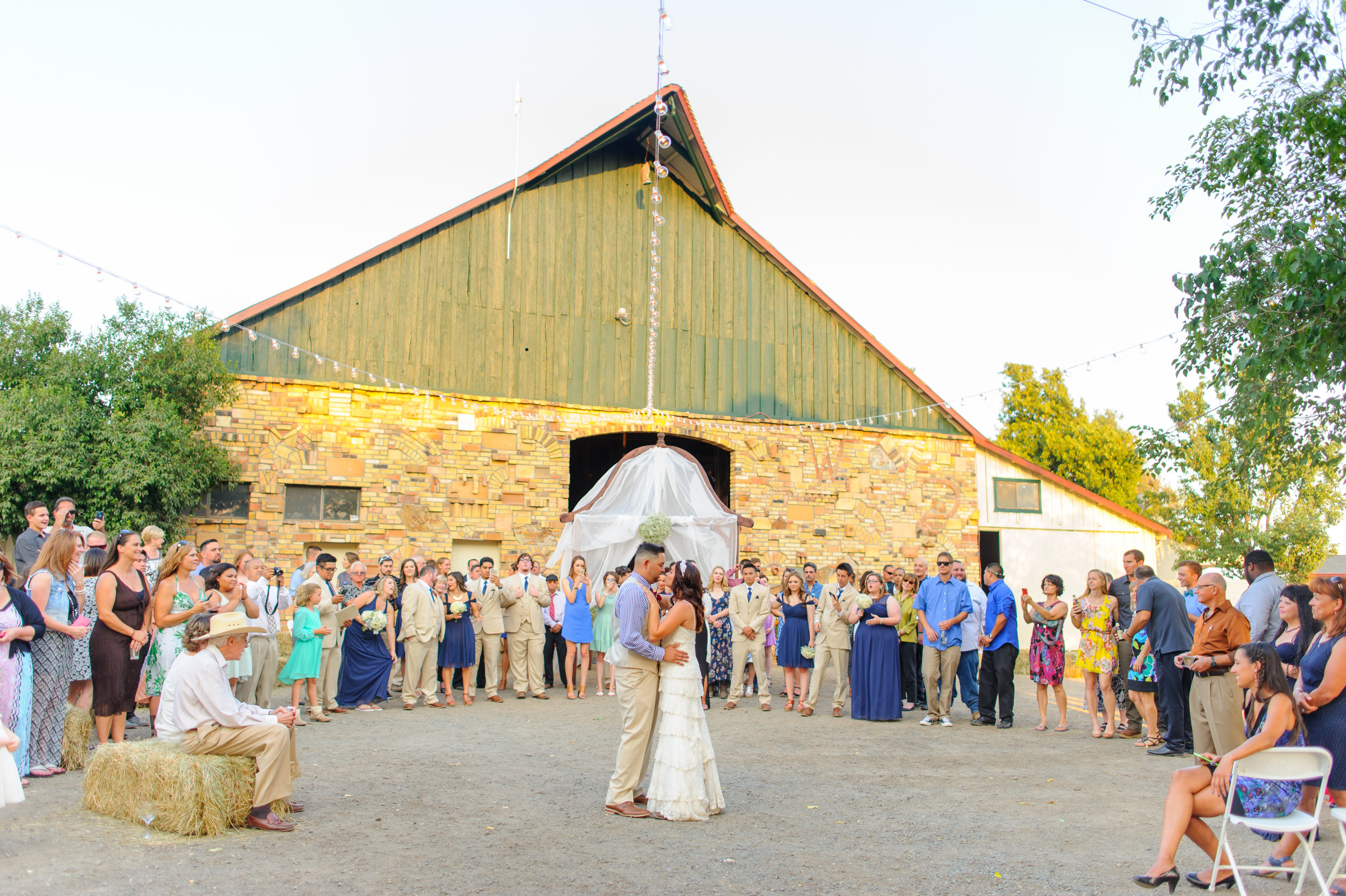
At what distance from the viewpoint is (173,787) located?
5.44m

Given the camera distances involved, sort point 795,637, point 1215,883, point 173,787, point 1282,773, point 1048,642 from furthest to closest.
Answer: point 795,637, point 1048,642, point 173,787, point 1215,883, point 1282,773

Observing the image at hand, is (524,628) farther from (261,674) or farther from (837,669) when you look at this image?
(837,669)

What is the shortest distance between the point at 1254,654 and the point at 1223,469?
21.1ft

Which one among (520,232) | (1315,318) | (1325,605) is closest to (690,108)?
(520,232)

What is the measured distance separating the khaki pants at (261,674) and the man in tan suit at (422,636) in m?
2.03

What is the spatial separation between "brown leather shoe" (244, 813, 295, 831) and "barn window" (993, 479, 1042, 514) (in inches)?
674

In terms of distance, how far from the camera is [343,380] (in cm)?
1560

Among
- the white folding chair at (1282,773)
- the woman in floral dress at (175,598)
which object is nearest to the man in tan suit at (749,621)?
the woman in floral dress at (175,598)

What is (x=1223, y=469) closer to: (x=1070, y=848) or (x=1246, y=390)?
(x=1246, y=390)

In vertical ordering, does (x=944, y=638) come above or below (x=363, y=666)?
above

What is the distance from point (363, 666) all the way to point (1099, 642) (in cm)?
810

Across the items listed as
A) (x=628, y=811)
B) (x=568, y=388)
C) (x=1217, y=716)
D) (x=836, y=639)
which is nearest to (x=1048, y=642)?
(x=836, y=639)

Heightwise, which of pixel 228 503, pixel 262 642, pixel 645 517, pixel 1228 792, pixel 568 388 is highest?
pixel 568 388

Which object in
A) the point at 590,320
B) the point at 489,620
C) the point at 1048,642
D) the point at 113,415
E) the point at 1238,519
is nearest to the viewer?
the point at 1048,642
